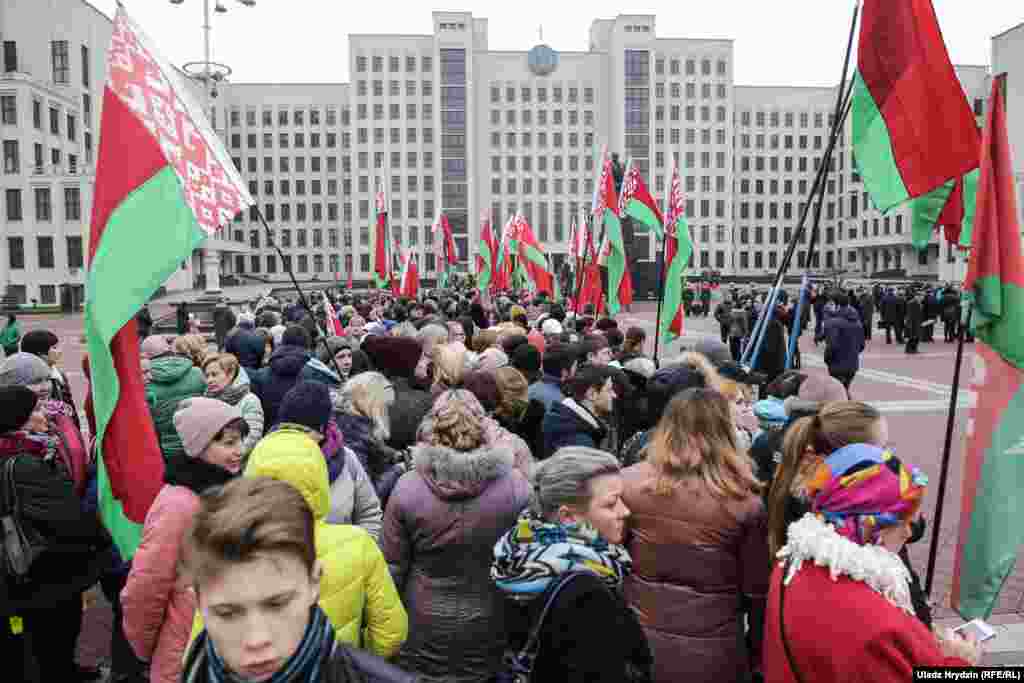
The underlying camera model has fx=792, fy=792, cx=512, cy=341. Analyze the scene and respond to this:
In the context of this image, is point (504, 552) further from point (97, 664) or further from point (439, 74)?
point (439, 74)

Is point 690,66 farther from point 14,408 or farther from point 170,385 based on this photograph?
point 14,408

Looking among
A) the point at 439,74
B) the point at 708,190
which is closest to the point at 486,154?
the point at 439,74

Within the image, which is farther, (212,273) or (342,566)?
(212,273)

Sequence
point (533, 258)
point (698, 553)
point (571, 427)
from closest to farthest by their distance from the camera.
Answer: point (698, 553) < point (571, 427) < point (533, 258)

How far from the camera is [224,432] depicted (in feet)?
9.98

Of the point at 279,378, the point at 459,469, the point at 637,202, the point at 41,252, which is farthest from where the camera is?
the point at 41,252

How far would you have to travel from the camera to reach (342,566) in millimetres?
2369

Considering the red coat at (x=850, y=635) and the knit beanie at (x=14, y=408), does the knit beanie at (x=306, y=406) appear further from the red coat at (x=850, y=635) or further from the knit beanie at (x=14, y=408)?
the red coat at (x=850, y=635)

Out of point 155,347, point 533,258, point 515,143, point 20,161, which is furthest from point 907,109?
point 515,143

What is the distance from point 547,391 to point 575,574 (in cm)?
319

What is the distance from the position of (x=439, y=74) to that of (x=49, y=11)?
1602 inches

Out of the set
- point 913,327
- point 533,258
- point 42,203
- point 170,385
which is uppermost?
point 42,203

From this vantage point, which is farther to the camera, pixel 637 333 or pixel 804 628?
pixel 637 333

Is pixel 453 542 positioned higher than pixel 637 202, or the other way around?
pixel 637 202
